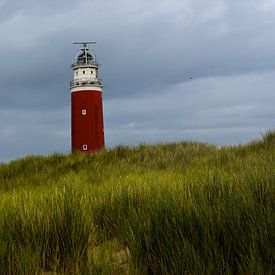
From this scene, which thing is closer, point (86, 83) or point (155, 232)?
point (155, 232)

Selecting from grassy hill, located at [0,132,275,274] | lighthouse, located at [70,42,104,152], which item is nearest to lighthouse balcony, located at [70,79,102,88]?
lighthouse, located at [70,42,104,152]

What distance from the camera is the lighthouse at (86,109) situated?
108ft

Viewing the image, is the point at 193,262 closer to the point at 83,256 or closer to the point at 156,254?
the point at 156,254

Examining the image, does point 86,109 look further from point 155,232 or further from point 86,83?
point 155,232

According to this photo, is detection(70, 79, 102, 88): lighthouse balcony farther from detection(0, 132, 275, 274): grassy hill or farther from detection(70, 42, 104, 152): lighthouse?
detection(0, 132, 275, 274): grassy hill

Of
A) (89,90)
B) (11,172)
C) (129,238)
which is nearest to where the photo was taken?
(129,238)

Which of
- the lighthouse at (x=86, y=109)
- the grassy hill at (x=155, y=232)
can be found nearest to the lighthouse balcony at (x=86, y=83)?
the lighthouse at (x=86, y=109)

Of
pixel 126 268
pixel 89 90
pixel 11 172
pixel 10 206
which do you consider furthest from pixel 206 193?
pixel 89 90

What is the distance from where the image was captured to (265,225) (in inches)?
119

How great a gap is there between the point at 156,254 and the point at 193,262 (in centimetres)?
36

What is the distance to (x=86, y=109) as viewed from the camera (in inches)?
1305

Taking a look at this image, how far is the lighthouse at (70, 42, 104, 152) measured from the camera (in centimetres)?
3306

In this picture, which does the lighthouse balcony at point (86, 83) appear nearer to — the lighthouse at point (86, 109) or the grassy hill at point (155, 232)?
the lighthouse at point (86, 109)

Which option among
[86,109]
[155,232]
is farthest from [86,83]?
[155,232]
